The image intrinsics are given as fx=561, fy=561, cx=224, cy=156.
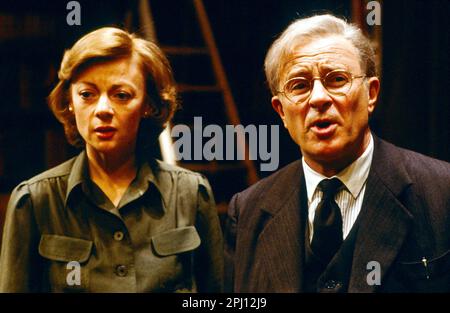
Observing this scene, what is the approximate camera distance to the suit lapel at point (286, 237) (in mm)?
1767

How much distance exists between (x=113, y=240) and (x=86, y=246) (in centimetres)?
9

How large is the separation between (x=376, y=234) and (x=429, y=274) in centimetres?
19

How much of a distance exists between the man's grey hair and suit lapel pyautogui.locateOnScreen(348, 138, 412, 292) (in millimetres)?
328

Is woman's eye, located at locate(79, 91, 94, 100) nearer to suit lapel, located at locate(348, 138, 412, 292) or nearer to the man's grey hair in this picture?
the man's grey hair

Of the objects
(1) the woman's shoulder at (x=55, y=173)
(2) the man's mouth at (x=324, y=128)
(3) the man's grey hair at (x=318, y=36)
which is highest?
(3) the man's grey hair at (x=318, y=36)

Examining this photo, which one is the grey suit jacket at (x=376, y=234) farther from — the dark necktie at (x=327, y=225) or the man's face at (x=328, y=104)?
the man's face at (x=328, y=104)

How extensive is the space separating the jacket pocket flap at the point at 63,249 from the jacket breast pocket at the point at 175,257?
0.74ft

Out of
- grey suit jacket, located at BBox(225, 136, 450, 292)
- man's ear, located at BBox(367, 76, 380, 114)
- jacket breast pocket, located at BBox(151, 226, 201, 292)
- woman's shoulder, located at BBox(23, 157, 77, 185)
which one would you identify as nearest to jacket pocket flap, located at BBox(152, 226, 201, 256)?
jacket breast pocket, located at BBox(151, 226, 201, 292)

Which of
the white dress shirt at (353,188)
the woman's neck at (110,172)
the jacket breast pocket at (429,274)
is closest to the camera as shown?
the jacket breast pocket at (429,274)

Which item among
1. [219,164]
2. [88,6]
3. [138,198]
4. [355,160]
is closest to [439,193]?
[355,160]

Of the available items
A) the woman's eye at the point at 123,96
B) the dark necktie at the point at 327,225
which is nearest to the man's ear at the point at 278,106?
the dark necktie at the point at 327,225

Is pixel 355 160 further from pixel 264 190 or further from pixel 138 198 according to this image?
pixel 138 198
